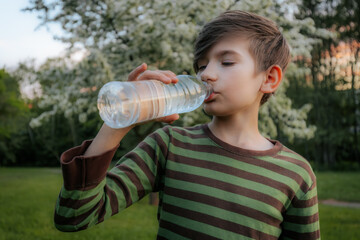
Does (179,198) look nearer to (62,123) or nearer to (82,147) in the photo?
(82,147)

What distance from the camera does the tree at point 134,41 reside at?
6402 mm

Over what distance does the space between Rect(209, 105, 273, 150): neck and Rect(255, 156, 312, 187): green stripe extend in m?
0.11

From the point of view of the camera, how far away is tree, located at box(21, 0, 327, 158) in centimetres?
640

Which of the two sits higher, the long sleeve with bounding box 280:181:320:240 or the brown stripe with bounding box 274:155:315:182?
the brown stripe with bounding box 274:155:315:182

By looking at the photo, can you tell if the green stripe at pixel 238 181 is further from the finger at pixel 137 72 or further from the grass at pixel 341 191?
the grass at pixel 341 191

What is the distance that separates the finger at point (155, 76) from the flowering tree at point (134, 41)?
5035 millimetres

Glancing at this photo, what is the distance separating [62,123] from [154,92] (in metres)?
37.9

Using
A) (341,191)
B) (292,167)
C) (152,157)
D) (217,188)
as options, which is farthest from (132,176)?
(341,191)

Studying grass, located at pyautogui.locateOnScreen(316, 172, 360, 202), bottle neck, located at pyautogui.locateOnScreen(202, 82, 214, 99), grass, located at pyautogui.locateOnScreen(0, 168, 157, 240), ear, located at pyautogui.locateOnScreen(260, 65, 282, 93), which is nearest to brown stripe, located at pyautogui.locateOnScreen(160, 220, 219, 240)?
bottle neck, located at pyautogui.locateOnScreen(202, 82, 214, 99)

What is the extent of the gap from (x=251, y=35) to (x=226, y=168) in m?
0.64

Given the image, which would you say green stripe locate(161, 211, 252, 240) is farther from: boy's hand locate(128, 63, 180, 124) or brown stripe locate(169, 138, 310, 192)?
boy's hand locate(128, 63, 180, 124)

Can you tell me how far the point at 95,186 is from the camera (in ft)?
3.90

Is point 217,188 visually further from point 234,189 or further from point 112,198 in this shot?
point 112,198

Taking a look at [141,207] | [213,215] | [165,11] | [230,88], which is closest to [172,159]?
[213,215]
